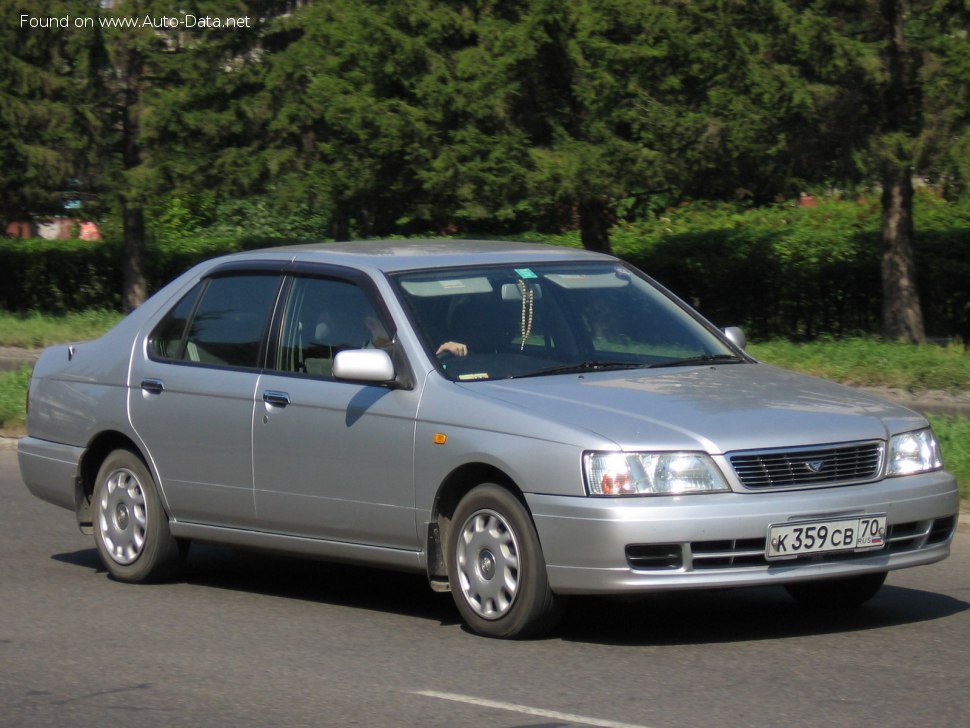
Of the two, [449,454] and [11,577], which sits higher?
[449,454]

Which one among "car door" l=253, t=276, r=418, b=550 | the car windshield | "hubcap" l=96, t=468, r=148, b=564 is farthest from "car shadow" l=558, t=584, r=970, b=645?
"hubcap" l=96, t=468, r=148, b=564

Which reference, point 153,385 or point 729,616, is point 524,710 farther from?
point 153,385

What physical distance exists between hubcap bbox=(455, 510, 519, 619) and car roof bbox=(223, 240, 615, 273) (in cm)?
144

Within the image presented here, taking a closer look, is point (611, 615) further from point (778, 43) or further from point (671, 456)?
point (778, 43)

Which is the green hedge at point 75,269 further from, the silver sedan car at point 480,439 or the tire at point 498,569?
the tire at point 498,569

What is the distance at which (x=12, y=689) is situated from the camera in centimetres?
618

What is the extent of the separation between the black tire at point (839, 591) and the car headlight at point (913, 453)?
611mm

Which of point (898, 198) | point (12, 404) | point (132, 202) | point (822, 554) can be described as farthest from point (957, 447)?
point (132, 202)

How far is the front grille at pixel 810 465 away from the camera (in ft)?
21.4

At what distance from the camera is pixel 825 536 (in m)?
6.61

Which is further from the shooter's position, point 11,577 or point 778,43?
point 778,43

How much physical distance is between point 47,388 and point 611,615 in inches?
140

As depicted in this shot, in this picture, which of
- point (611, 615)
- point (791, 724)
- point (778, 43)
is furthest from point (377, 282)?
point (778, 43)

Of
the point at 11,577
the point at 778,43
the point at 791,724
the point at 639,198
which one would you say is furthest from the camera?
the point at 639,198
